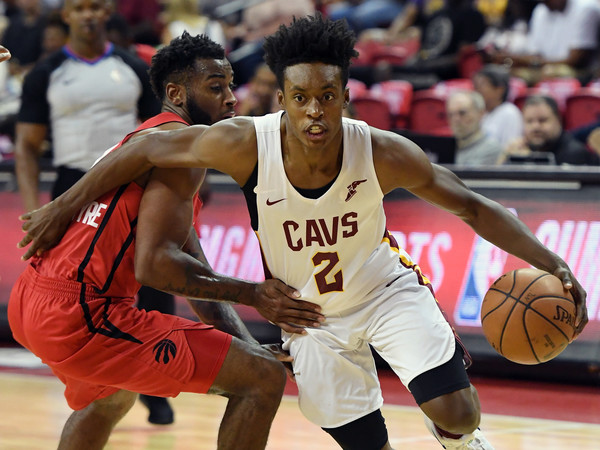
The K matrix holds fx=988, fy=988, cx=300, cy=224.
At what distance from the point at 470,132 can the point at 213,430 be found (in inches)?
143

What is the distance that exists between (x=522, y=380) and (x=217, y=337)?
3583 mm

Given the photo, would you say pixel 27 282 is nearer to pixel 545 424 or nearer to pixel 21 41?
pixel 545 424

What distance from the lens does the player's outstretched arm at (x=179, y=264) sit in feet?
11.4

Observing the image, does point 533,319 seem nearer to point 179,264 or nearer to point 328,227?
point 328,227

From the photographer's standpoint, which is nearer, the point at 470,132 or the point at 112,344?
the point at 112,344

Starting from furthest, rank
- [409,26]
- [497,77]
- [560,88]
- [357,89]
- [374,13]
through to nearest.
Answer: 1. [374,13]
2. [409,26]
3. [357,89]
4. [560,88]
5. [497,77]

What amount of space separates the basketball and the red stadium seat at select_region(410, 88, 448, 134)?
5.48 metres

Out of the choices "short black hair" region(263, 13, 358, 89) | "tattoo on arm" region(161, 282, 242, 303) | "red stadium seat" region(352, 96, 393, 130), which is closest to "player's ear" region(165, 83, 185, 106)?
"short black hair" region(263, 13, 358, 89)

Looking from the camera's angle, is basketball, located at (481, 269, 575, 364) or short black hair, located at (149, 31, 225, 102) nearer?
basketball, located at (481, 269, 575, 364)

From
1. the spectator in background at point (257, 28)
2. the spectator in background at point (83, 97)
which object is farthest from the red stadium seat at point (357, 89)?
the spectator in background at point (83, 97)

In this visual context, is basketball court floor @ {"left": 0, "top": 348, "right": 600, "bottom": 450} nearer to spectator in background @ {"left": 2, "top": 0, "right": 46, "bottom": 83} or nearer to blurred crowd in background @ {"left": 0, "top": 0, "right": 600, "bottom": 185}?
blurred crowd in background @ {"left": 0, "top": 0, "right": 600, "bottom": 185}

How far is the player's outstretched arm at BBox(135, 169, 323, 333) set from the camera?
3469 millimetres

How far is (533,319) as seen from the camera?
12.2ft

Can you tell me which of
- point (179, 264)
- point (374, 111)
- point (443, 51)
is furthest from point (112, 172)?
point (443, 51)
